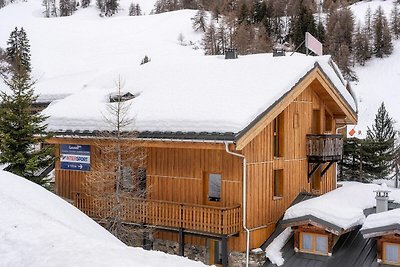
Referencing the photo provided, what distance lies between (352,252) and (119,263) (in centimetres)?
1110

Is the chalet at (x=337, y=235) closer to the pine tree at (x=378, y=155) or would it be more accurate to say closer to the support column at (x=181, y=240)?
the support column at (x=181, y=240)

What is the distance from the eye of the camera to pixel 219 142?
15.8 meters

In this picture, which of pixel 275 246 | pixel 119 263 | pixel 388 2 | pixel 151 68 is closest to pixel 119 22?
pixel 388 2

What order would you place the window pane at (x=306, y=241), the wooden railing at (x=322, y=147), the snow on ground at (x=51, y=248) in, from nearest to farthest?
the snow on ground at (x=51, y=248) < the window pane at (x=306, y=241) < the wooden railing at (x=322, y=147)

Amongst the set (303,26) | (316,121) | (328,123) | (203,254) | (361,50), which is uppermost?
(303,26)

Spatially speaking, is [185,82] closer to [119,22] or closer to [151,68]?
[151,68]

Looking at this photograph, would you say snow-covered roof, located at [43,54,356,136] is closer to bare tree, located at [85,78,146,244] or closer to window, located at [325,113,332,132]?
bare tree, located at [85,78,146,244]

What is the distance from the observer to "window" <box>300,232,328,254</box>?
1703 cm

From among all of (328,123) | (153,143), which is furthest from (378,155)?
(153,143)

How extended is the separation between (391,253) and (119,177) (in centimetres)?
848

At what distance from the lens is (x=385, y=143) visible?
122 feet

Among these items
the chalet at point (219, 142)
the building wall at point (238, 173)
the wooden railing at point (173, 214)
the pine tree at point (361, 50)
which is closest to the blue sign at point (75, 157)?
the chalet at point (219, 142)

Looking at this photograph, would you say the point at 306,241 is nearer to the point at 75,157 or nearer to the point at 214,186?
the point at 214,186

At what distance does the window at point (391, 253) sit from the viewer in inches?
624
